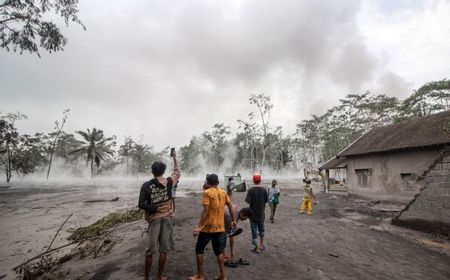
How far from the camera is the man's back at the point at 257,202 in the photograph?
684cm

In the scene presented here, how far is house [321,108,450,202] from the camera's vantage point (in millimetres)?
15492

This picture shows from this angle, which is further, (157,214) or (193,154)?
(193,154)

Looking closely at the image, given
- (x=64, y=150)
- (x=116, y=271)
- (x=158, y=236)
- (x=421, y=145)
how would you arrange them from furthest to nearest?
1. (x=64, y=150)
2. (x=421, y=145)
3. (x=116, y=271)
4. (x=158, y=236)

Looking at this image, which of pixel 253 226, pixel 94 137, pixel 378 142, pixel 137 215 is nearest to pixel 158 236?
pixel 253 226

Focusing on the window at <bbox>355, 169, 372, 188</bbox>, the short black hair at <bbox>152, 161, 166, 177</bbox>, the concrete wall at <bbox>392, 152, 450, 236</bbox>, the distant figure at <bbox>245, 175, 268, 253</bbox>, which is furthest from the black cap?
the window at <bbox>355, 169, 372, 188</bbox>

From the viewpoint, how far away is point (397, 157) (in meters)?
17.4

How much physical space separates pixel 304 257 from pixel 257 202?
6.13 feet

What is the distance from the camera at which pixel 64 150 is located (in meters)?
73.9

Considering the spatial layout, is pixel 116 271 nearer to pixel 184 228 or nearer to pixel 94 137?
pixel 184 228

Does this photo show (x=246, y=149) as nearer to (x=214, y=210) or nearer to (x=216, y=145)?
(x=216, y=145)

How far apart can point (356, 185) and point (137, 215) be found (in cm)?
1628

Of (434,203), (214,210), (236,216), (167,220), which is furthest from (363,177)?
(167,220)

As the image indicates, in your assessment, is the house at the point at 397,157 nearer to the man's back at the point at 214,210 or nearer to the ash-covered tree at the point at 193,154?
the man's back at the point at 214,210

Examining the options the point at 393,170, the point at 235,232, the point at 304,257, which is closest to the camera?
the point at 235,232
